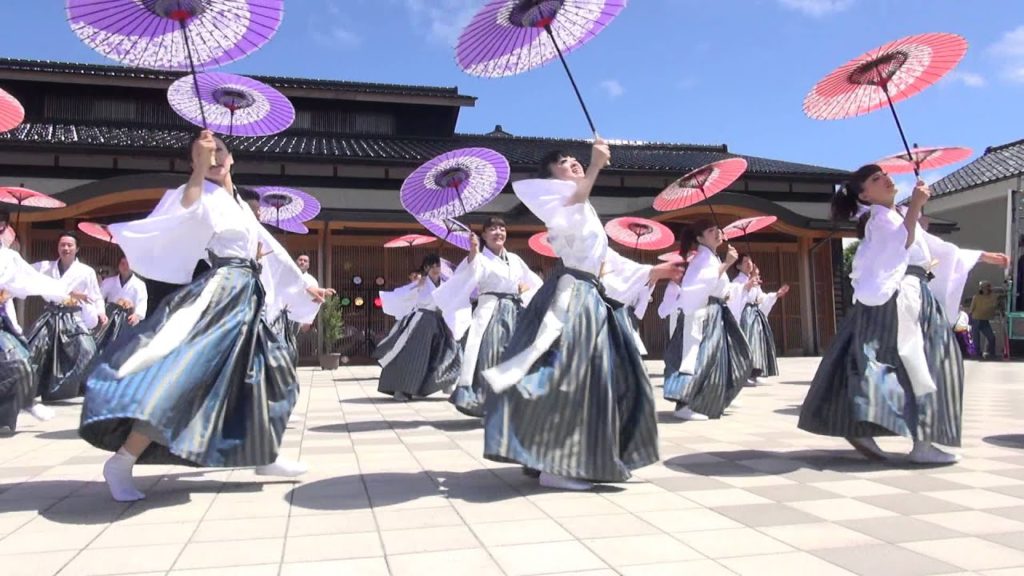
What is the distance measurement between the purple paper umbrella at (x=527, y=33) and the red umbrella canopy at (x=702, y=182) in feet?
9.72

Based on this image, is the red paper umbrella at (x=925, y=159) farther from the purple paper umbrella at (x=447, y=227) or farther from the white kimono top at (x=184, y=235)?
the white kimono top at (x=184, y=235)

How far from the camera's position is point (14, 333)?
5867mm

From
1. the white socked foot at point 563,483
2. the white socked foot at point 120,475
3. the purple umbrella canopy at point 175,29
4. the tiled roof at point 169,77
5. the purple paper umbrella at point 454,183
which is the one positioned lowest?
the white socked foot at point 563,483

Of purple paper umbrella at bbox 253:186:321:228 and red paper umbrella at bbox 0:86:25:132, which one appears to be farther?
purple paper umbrella at bbox 253:186:321:228

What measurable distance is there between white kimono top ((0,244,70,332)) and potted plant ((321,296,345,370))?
24.9ft

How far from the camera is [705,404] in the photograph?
21.0 feet

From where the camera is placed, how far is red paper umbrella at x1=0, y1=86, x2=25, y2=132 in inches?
183

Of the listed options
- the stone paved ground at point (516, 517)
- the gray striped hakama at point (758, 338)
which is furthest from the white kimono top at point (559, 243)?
the gray striped hakama at point (758, 338)

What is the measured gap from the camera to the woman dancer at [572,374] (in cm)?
343

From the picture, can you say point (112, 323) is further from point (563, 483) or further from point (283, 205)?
point (563, 483)

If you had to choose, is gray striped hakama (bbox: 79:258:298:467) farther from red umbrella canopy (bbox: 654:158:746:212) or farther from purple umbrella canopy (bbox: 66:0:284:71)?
red umbrella canopy (bbox: 654:158:746:212)

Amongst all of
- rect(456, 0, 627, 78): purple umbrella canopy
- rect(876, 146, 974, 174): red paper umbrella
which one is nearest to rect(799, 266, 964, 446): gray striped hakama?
rect(876, 146, 974, 174): red paper umbrella

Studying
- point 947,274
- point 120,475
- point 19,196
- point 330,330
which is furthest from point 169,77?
point 947,274

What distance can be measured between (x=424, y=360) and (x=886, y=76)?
528cm
